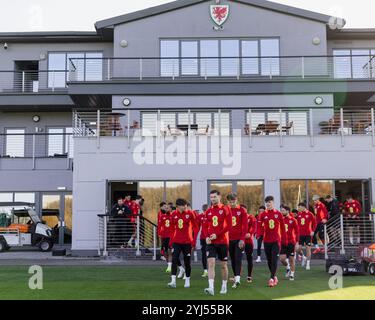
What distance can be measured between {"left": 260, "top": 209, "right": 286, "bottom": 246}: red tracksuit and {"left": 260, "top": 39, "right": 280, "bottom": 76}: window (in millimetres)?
14268

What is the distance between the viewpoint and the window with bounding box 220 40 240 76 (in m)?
26.8

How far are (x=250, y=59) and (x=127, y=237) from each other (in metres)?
10.8

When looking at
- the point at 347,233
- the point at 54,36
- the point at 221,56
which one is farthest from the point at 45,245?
the point at 347,233

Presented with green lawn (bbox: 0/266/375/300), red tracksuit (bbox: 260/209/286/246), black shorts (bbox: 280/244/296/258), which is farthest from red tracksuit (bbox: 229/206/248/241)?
black shorts (bbox: 280/244/296/258)

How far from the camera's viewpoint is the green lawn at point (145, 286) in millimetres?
10649

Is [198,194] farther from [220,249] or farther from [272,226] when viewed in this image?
[220,249]

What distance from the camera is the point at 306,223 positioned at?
17.7 m

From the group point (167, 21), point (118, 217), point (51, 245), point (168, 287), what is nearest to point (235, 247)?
point (168, 287)

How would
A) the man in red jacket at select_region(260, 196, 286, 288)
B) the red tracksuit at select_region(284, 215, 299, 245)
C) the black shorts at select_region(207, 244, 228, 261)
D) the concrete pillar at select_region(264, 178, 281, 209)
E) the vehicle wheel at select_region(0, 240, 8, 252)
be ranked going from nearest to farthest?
the black shorts at select_region(207, 244, 228, 261) < the man in red jacket at select_region(260, 196, 286, 288) < the red tracksuit at select_region(284, 215, 299, 245) < the concrete pillar at select_region(264, 178, 281, 209) < the vehicle wheel at select_region(0, 240, 8, 252)

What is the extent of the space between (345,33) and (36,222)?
17308 mm

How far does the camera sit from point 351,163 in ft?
70.8

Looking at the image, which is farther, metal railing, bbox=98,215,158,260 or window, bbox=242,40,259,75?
window, bbox=242,40,259,75

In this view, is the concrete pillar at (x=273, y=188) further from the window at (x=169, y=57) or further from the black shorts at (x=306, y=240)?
the window at (x=169, y=57)

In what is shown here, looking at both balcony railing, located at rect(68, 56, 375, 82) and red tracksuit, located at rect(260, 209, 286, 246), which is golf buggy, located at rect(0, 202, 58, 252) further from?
red tracksuit, located at rect(260, 209, 286, 246)
